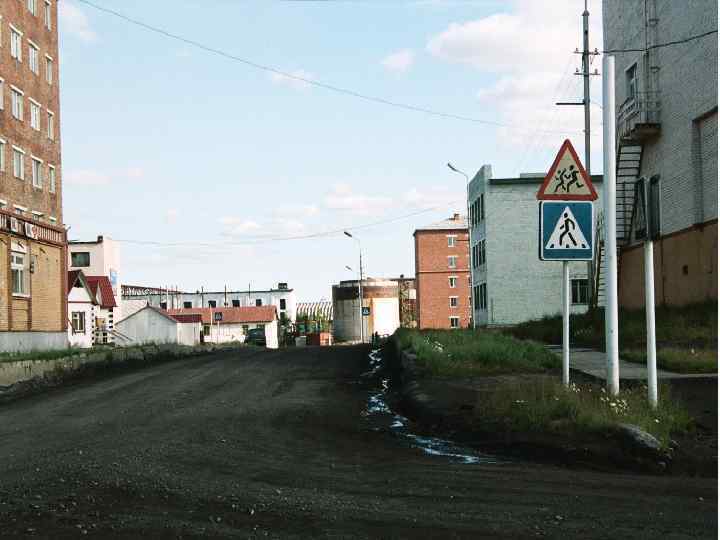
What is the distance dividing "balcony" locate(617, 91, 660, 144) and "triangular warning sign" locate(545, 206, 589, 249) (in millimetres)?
18225

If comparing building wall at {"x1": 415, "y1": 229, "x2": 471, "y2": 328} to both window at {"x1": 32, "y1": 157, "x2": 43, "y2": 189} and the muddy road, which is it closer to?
window at {"x1": 32, "y1": 157, "x2": 43, "y2": 189}

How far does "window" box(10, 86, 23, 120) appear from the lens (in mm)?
38062

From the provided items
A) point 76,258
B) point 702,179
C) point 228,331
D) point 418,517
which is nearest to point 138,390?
point 418,517

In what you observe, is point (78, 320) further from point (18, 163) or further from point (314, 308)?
point (314, 308)

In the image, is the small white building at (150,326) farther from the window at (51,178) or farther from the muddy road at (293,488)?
the muddy road at (293,488)

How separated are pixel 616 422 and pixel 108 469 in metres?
4.70

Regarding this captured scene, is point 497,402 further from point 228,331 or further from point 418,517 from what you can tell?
point 228,331

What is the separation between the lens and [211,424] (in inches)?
402

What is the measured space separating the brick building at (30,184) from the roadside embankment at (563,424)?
27596mm

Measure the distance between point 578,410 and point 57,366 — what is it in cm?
1455

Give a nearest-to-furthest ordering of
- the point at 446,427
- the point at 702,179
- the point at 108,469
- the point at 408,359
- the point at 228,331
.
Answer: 1. the point at 108,469
2. the point at 446,427
3. the point at 408,359
4. the point at 702,179
5. the point at 228,331

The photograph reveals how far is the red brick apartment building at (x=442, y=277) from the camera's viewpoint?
91.3 m

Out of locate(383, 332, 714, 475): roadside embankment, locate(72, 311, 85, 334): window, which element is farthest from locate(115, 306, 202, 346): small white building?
locate(383, 332, 714, 475): roadside embankment

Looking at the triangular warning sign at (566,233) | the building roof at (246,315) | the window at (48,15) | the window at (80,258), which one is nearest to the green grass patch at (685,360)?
the triangular warning sign at (566,233)
